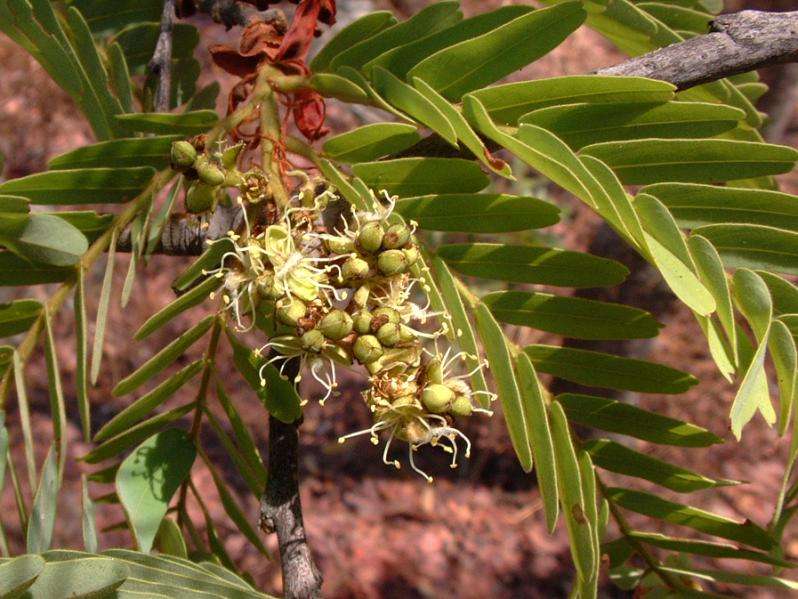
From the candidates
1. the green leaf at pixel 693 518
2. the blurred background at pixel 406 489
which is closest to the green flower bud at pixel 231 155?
the green leaf at pixel 693 518

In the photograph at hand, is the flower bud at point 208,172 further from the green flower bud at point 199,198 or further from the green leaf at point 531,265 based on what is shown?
the green leaf at point 531,265

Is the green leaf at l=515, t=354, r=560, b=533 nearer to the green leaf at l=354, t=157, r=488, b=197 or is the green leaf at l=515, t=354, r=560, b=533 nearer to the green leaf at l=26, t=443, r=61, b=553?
the green leaf at l=354, t=157, r=488, b=197

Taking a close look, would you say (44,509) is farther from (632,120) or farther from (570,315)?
(632,120)

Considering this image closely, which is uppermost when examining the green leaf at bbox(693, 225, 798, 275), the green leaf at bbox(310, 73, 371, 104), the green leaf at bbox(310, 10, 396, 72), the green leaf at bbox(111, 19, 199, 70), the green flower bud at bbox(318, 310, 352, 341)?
the green leaf at bbox(111, 19, 199, 70)

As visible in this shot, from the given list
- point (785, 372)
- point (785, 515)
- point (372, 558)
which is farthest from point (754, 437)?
point (785, 372)

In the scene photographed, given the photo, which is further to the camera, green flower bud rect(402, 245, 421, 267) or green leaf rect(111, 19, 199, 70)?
green leaf rect(111, 19, 199, 70)

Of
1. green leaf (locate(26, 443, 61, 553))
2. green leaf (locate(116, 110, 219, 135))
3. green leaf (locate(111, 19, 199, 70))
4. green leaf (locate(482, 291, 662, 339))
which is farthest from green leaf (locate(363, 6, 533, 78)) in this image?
green leaf (locate(26, 443, 61, 553))

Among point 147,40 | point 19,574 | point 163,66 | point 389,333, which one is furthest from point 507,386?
point 147,40
